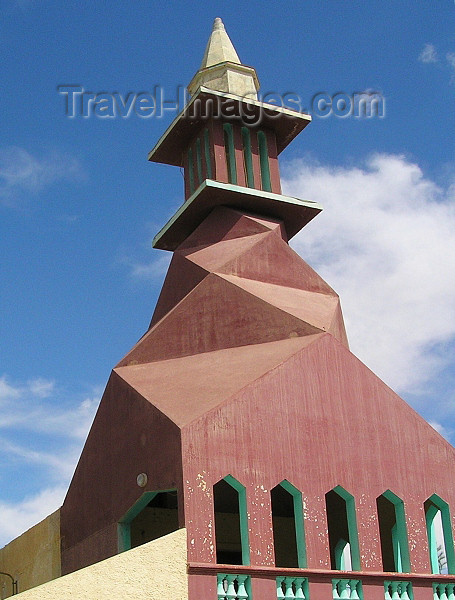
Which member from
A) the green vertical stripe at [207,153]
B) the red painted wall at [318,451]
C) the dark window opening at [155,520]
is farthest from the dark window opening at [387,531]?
the green vertical stripe at [207,153]

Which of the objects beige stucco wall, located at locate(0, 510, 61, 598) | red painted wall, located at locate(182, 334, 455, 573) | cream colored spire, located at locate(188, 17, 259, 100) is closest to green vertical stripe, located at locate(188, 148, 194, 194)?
cream colored spire, located at locate(188, 17, 259, 100)

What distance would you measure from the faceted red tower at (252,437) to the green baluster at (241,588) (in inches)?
0.9

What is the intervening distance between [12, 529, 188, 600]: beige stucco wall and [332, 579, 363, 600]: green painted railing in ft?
9.57

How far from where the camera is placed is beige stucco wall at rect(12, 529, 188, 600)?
12.0 metres

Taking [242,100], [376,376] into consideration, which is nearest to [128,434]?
[376,376]

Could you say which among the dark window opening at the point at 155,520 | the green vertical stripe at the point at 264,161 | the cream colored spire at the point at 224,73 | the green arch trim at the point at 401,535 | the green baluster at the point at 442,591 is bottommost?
the green baluster at the point at 442,591

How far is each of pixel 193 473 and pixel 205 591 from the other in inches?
71.6

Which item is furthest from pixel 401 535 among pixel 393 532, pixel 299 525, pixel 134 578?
pixel 134 578

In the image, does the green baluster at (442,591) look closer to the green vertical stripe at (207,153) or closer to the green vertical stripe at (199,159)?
the green vertical stripe at (207,153)

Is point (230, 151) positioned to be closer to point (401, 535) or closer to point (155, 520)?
point (155, 520)

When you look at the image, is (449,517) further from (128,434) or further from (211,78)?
(211,78)

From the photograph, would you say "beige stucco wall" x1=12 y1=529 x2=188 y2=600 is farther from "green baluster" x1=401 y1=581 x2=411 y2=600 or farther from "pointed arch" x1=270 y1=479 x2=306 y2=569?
"pointed arch" x1=270 y1=479 x2=306 y2=569

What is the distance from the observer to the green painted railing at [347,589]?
47.1ft

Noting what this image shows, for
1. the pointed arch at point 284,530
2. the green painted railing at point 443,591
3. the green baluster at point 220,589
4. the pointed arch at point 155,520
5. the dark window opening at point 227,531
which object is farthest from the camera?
the pointed arch at point 284,530
